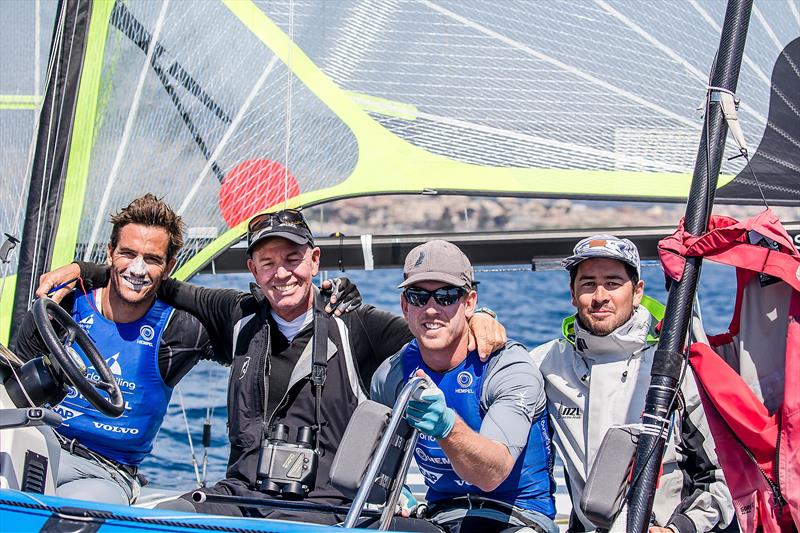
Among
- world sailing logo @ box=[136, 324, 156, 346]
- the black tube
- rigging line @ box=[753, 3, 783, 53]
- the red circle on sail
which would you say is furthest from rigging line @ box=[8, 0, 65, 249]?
rigging line @ box=[753, 3, 783, 53]

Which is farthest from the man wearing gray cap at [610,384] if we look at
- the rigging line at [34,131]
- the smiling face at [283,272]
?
the rigging line at [34,131]

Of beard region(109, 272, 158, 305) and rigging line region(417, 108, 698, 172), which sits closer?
beard region(109, 272, 158, 305)

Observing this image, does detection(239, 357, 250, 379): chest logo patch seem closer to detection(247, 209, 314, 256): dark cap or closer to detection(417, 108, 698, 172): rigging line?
detection(247, 209, 314, 256): dark cap

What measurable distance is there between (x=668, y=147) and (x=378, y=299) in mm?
10294

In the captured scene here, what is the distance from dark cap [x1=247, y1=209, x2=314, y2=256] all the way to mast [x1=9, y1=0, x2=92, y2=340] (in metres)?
1.08

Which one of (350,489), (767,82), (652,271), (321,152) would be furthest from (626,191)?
(652,271)

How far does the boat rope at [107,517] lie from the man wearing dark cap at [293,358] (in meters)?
0.60

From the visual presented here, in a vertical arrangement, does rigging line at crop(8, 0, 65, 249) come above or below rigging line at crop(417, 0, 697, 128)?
below

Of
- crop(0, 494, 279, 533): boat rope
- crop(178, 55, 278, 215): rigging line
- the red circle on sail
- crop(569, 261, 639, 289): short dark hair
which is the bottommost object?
crop(0, 494, 279, 533): boat rope

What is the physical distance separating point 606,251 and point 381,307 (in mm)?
10644

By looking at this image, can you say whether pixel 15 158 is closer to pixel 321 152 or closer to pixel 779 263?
pixel 321 152

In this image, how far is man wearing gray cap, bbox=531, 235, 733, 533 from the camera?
2.28 meters

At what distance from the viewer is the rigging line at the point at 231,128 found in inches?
145

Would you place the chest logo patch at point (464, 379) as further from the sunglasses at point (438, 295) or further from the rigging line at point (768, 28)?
the rigging line at point (768, 28)
